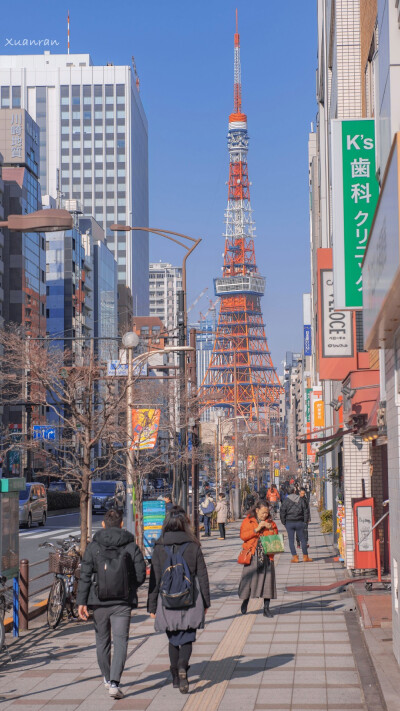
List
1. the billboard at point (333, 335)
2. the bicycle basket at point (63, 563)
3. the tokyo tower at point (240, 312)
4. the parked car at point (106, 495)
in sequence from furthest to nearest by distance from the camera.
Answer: the tokyo tower at point (240, 312) < the parked car at point (106, 495) < the billboard at point (333, 335) < the bicycle basket at point (63, 563)

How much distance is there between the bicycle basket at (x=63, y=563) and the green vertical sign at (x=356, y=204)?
5181mm

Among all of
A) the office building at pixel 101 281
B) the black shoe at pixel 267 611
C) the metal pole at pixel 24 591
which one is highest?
the office building at pixel 101 281

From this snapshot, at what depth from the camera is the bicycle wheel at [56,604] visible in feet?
42.2

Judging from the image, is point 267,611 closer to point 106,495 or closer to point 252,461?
point 106,495

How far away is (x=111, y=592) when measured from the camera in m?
8.48

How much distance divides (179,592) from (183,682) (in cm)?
86

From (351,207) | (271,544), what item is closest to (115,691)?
(271,544)

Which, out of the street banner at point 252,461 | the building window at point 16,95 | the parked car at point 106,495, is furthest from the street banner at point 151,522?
the building window at point 16,95

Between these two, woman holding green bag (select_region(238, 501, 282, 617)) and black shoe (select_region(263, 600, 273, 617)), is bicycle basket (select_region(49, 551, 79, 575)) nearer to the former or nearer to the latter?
woman holding green bag (select_region(238, 501, 282, 617))

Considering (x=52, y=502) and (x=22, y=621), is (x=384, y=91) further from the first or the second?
(x=52, y=502)

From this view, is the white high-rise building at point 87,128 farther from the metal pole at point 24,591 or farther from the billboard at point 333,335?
the metal pole at point 24,591

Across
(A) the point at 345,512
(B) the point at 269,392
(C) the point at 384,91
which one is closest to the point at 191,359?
(A) the point at 345,512

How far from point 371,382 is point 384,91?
8.57 metres

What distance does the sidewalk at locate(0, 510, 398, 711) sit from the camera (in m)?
8.38
